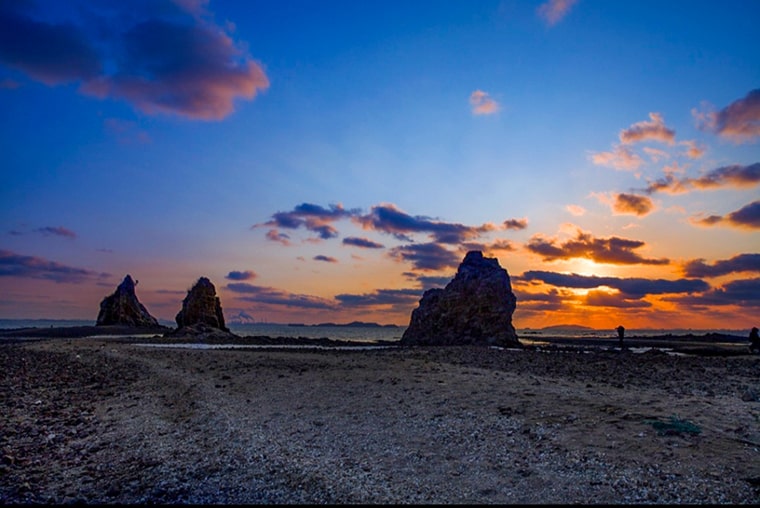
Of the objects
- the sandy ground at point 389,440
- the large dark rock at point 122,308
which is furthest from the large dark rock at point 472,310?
the large dark rock at point 122,308

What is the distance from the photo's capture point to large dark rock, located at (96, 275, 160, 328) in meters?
86.9

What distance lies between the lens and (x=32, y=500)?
8.48 metres

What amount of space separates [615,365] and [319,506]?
2290 centimetres

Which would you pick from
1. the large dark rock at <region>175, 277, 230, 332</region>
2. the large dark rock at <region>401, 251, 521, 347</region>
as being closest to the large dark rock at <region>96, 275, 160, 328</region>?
the large dark rock at <region>175, 277, 230, 332</region>

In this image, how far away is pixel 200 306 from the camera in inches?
2815

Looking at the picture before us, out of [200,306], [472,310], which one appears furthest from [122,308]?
[472,310]

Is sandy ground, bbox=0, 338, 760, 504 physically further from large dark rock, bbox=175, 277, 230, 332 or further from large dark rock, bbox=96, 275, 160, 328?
large dark rock, bbox=96, 275, 160, 328

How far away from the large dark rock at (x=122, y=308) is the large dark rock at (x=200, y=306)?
2096 centimetres

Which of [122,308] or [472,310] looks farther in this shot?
[122,308]

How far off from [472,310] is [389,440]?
141ft

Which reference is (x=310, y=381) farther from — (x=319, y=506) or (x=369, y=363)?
(x=319, y=506)

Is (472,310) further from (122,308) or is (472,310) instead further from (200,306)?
(122,308)

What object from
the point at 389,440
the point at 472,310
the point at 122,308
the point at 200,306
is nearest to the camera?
the point at 389,440

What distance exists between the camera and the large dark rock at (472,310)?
5119 cm
